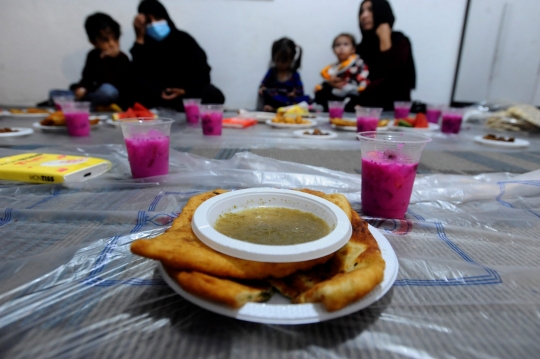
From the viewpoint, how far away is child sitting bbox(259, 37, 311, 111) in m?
3.86

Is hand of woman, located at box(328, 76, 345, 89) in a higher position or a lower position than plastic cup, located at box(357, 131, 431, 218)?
higher

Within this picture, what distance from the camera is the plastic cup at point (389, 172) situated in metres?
0.80

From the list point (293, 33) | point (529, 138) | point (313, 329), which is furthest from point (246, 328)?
point (293, 33)

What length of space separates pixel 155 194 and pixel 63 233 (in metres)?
0.29

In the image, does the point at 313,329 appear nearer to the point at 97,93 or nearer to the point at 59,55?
the point at 97,93

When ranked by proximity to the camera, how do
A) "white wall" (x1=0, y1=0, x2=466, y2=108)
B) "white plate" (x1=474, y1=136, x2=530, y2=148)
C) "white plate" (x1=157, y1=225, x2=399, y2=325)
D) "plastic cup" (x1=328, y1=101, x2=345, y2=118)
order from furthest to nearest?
1. "white wall" (x1=0, y1=0, x2=466, y2=108)
2. "plastic cup" (x1=328, y1=101, x2=345, y2=118)
3. "white plate" (x1=474, y1=136, x2=530, y2=148)
4. "white plate" (x1=157, y1=225, x2=399, y2=325)

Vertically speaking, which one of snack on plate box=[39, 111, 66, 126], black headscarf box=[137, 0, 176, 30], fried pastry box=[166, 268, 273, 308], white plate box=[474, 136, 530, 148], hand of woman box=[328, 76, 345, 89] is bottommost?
white plate box=[474, 136, 530, 148]

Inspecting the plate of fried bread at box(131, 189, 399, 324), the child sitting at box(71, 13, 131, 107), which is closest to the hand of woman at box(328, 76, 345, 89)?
the child sitting at box(71, 13, 131, 107)

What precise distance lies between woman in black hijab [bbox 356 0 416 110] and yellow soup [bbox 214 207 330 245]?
3235 mm

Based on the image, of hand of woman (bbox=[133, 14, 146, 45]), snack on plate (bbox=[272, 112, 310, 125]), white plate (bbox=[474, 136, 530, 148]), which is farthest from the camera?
hand of woman (bbox=[133, 14, 146, 45])

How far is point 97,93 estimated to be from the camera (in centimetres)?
338

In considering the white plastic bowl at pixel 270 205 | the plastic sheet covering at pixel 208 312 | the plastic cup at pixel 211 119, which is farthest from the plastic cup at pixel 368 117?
the white plastic bowl at pixel 270 205

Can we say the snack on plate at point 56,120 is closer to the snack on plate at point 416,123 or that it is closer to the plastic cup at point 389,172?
the plastic cup at point 389,172

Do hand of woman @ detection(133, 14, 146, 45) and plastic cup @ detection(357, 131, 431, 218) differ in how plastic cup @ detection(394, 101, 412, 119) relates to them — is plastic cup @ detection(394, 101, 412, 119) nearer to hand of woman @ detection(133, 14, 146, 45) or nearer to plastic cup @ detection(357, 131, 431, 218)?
plastic cup @ detection(357, 131, 431, 218)
